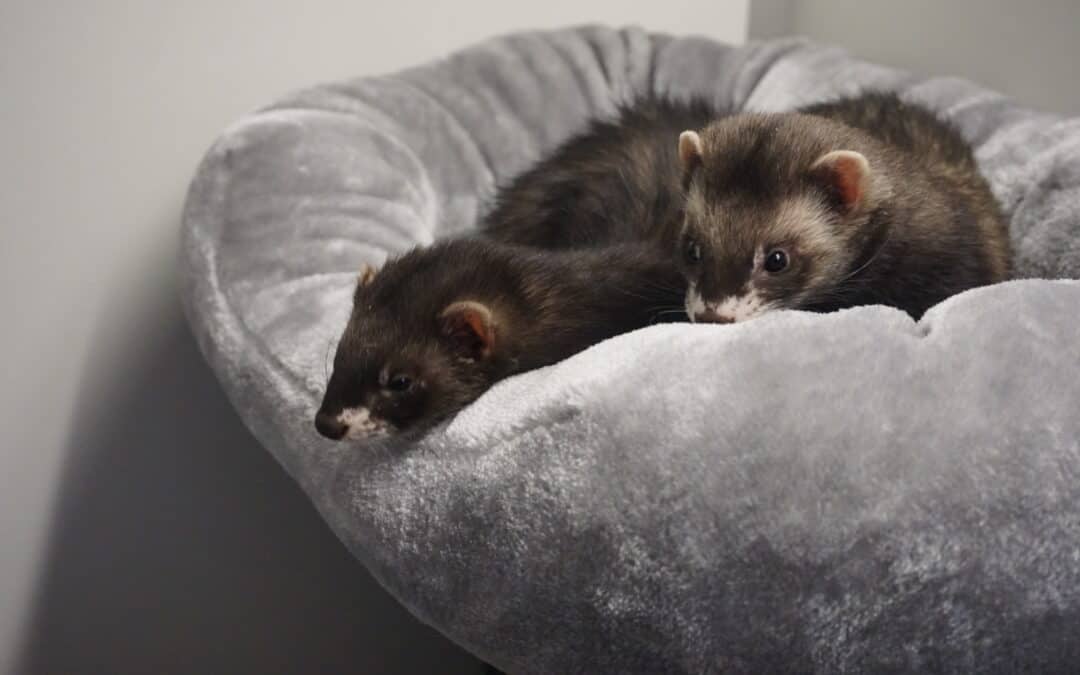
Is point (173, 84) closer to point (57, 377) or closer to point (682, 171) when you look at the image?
point (57, 377)

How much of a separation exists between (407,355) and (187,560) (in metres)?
0.79

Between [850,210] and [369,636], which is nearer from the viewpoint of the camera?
[850,210]

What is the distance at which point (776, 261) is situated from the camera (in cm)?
99

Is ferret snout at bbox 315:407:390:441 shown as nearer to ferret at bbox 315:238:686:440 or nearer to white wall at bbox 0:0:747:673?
ferret at bbox 315:238:686:440

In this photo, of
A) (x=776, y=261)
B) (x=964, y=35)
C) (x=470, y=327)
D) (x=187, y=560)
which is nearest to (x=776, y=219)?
(x=776, y=261)

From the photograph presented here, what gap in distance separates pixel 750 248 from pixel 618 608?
0.41 meters

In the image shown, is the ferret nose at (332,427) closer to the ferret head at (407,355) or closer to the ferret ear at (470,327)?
the ferret head at (407,355)

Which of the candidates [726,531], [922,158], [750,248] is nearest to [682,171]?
[750,248]

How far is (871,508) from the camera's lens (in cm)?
68

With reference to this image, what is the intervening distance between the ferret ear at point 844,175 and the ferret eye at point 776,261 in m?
0.08

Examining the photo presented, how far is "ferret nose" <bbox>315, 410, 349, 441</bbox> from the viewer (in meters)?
0.88

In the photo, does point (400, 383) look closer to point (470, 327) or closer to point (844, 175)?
point (470, 327)

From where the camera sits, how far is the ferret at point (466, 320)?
0.92m

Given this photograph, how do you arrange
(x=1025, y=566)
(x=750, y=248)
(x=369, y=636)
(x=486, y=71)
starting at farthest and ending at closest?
(x=369, y=636) < (x=486, y=71) < (x=750, y=248) < (x=1025, y=566)
